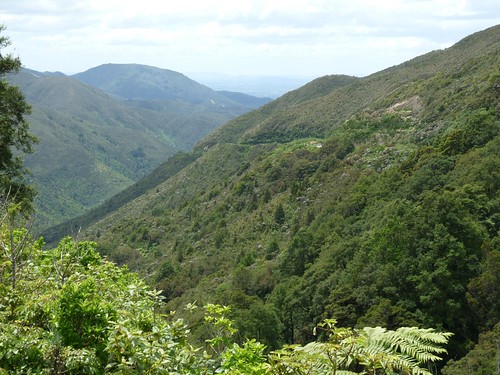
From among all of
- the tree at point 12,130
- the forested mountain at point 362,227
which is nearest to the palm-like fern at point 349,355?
the forested mountain at point 362,227

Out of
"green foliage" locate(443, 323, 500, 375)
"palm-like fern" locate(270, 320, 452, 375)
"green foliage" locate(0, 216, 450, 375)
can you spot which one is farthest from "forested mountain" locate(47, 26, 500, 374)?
"green foliage" locate(0, 216, 450, 375)

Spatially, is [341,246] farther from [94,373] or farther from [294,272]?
[94,373]

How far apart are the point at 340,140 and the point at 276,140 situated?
50080 millimetres

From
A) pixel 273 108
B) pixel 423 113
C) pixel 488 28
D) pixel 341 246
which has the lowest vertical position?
pixel 341 246

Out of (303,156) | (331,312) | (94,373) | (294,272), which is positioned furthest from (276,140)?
(94,373)

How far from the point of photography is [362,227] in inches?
1492

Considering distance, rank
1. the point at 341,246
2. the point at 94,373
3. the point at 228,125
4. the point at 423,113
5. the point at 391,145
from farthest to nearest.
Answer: the point at 228,125, the point at 423,113, the point at 391,145, the point at 341,246, the point at 94,373

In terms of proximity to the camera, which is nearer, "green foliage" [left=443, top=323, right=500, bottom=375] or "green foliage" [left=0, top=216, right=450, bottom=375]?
"green foliage" [left=0, top=216, right=450, bottom=375]

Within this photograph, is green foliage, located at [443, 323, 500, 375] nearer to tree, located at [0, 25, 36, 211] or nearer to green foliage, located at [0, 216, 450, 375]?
green foliage, located at [0, 216, 450, 375]

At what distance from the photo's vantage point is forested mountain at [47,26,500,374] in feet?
77.4

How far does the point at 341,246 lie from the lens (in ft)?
115

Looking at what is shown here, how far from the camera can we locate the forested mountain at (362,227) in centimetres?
2358

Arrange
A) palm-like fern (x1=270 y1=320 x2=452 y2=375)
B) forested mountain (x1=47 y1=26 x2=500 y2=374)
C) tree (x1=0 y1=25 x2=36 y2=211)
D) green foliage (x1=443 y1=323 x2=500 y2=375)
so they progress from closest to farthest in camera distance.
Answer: palm-like fern (x1=270 y1=320 x2=452 y2=375) < green foliage (x1=443 y1=323 x2=500 y2=375) < tree (x1=0 y1=25 x2=36 y2=211) < forested mountain (x1=47 y1=26 x2=500 y2=374)

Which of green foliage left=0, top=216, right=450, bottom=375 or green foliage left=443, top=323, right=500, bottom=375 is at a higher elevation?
green foliage left=0, top=216, right=450, bottom=375
